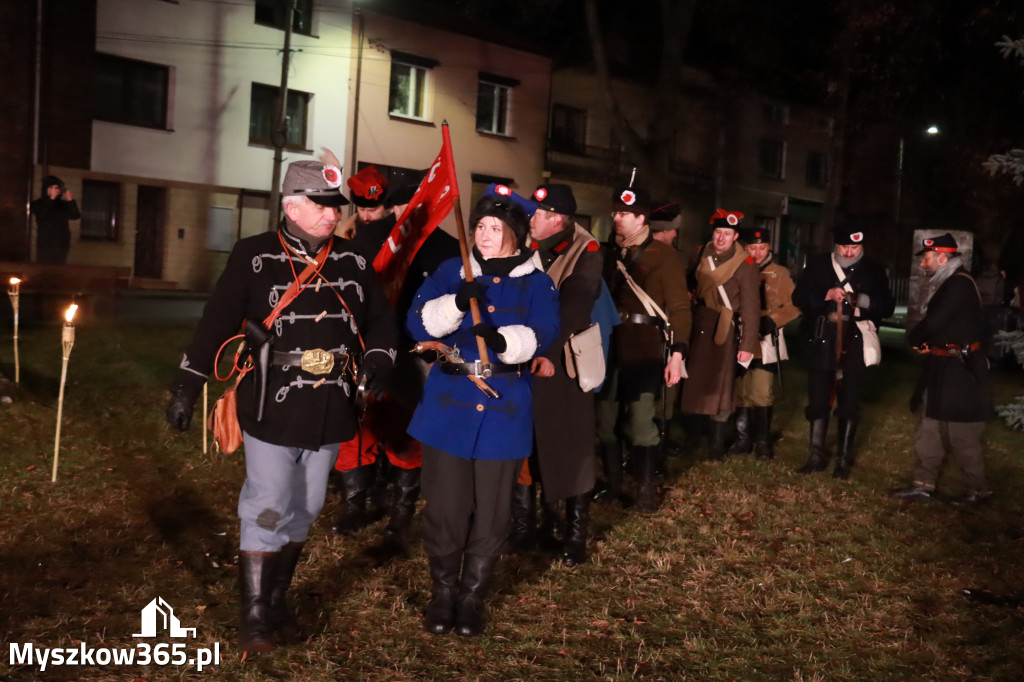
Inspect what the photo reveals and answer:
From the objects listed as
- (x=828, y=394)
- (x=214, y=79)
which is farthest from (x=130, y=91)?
(x=828, y=394)

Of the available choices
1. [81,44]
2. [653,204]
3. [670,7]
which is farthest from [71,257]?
[653,204]

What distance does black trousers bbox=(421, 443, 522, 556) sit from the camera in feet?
16.0

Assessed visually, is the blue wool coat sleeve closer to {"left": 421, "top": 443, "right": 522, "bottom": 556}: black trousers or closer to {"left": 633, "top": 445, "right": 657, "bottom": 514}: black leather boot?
{"left": 421, "top": 443, "right": 522, "bottom": 556}: black trousers

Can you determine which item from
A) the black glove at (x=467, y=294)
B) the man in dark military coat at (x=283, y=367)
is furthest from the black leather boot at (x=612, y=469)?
the man in dark military coat at (x=283, y=367)

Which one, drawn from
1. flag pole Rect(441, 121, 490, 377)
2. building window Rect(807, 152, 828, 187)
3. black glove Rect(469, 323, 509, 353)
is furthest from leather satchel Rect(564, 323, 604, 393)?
building window Rect(807, 152, 828, 187)

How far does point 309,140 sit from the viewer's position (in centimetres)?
3084

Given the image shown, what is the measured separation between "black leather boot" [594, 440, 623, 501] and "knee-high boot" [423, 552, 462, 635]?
2.79m

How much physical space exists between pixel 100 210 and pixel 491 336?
996 inches

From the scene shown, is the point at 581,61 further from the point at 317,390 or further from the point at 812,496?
the point at 317,390

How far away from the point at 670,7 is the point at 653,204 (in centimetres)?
1339

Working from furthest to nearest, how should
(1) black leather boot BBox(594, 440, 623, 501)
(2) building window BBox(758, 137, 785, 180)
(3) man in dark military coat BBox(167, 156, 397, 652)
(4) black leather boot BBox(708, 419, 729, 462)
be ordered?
(2) building window BBox(758, 137, 785, 180), (4) black leather boot BBox(708, 419, 729, 462), (1) black leather boot BBox(594, 440, 623, 501), (3) man in dark military coat BBox(167, 156, 397, 652)

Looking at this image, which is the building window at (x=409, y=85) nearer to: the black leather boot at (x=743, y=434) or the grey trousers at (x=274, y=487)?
the black leather boot at (x=743, y=434)

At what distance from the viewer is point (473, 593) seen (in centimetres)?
491

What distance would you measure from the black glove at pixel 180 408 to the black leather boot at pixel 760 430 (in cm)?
646
